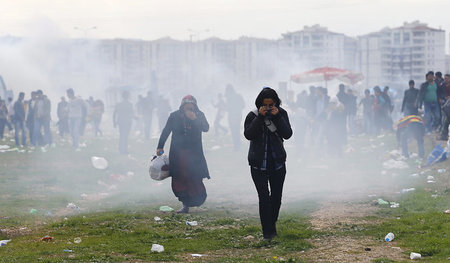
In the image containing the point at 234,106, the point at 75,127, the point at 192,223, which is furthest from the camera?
the point at 75,127

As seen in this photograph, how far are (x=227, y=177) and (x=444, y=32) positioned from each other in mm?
130297

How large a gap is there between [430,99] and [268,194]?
12.4 meters

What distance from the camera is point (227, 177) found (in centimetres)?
1628

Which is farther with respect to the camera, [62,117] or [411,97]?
[62,117]

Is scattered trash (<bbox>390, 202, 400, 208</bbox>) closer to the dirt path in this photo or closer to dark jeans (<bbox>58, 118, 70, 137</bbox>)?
the dirt path

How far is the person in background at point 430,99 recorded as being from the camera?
18575 mm

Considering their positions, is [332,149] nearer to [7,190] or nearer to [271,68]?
[7,190]

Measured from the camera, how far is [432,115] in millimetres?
19484

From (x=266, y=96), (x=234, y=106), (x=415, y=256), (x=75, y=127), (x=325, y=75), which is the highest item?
(x=325, y=75)

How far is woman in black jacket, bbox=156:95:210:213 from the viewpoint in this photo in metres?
10.1

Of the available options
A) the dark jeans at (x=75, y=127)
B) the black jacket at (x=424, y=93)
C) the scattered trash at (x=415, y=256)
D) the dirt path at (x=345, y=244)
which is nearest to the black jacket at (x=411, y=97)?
the black jacket at (x=424, y=93)

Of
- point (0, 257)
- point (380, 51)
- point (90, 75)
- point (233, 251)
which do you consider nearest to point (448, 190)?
point (233, 251)

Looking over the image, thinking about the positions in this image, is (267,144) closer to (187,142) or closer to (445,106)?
(187,142)

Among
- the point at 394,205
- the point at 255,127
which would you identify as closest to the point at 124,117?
the point at 394,205
